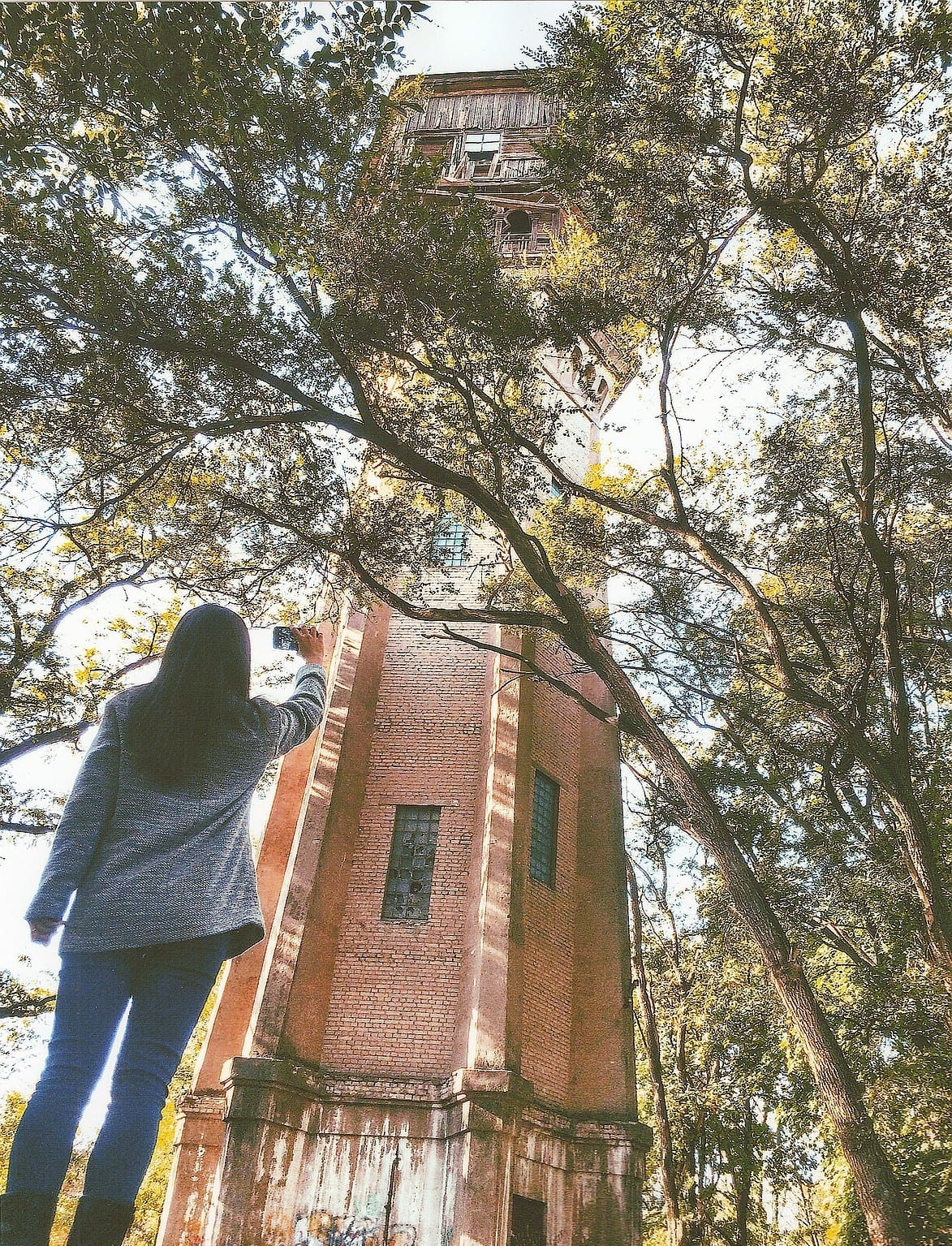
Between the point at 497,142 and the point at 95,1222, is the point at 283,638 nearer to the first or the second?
the point at 95,1222

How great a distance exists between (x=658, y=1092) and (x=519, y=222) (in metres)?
22.5

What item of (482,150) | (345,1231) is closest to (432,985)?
(345,1231)

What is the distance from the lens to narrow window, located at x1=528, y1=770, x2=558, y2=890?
14747mm

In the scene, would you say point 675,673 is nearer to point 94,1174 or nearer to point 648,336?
point 648,336

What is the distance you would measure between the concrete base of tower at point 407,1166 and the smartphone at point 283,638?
9.70 m

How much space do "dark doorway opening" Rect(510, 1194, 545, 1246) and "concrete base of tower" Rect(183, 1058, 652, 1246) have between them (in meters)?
0.02

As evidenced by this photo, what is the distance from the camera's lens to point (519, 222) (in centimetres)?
2405

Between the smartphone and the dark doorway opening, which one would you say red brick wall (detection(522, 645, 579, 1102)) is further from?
the smartphone

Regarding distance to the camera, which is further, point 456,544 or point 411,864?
point 456,544

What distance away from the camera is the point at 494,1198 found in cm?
1061

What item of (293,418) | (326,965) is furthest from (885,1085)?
(293,418)

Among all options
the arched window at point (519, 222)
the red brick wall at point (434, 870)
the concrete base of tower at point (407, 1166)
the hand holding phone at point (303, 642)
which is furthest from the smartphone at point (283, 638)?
the arched window at point (519, 222)

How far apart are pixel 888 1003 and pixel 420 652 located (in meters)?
9.58

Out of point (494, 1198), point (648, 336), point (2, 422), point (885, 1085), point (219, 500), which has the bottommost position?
point (494, 1198)
